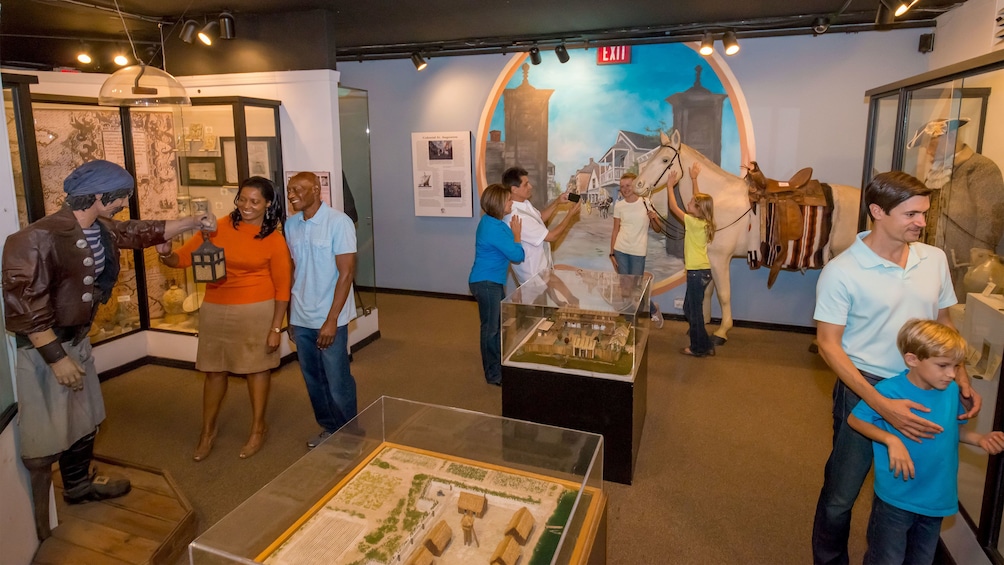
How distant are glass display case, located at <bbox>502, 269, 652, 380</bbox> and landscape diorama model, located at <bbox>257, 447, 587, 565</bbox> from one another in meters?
1.34

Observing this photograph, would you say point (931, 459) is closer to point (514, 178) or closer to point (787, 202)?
point (514, 178)

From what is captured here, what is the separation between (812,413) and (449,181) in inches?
198

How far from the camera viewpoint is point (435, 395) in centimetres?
489

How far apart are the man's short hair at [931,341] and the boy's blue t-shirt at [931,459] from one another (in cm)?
13

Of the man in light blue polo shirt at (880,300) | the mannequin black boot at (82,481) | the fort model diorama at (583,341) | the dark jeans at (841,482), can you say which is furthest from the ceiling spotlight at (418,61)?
the dark jeans at (841,482)

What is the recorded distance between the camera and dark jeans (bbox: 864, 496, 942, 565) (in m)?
2.17

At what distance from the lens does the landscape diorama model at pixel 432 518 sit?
6.05ft

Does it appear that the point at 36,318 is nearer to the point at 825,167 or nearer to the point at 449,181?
the point at 449,181

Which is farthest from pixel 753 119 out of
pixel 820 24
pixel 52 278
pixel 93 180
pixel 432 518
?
pixel 52 278

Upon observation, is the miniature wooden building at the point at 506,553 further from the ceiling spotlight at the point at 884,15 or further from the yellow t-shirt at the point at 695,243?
the ceiling spotlight at the point at 884,15

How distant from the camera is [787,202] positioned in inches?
219

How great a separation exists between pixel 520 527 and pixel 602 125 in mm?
5768

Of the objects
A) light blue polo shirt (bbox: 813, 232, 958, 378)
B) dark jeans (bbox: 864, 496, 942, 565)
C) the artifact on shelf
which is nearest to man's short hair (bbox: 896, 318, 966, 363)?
light blue polo shirt (bbox: 813, 232, 958, 378)

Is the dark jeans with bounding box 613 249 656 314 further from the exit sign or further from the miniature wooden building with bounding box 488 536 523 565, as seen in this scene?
the miniature wooden building with bounding box 488 536 523 565
